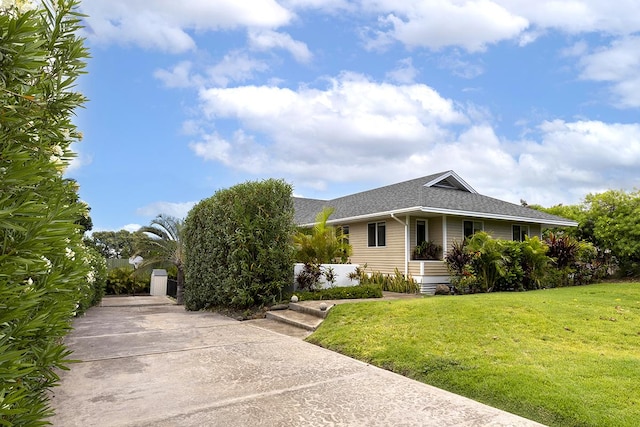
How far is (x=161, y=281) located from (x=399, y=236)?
1202cm

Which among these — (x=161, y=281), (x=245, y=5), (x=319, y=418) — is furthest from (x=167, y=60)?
(x=161, y=281)

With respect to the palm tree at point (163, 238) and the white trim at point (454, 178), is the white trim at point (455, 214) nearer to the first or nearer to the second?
the white trim at point (454, 178)

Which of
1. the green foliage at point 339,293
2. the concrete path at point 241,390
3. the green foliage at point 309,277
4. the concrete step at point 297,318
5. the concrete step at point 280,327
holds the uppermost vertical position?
the green foliage at point 309,277

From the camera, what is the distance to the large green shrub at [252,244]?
1055cm

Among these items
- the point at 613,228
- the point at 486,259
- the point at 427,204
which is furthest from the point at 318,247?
the point at 613,228

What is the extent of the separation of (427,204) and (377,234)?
3358 mm

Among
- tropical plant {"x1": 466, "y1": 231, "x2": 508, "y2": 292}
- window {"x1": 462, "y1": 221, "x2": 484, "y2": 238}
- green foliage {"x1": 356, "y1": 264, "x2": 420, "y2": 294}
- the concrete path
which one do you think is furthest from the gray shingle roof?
the concrete path

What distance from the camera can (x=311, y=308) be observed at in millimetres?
9422

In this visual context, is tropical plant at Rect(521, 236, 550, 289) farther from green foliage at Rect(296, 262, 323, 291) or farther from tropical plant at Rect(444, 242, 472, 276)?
green foliage at Rect(296, 262, 323, 291)

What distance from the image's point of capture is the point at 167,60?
8.24 meters

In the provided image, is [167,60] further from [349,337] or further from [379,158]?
[379,158]

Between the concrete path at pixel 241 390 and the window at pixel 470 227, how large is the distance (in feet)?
38.4

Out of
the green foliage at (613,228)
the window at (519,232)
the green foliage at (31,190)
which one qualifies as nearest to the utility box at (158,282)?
the window at (519,232)

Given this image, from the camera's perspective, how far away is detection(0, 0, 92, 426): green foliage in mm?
1710
